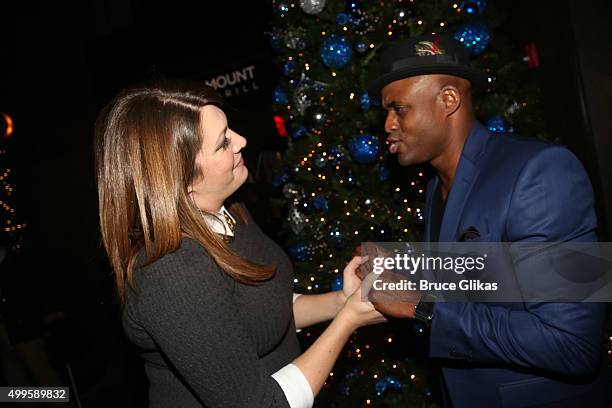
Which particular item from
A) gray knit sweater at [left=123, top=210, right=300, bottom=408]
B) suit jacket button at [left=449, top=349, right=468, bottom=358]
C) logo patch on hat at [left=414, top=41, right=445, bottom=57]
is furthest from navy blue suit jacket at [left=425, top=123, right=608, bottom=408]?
gray knit sweater at [left=123, top=210, right=300, bottom=408]

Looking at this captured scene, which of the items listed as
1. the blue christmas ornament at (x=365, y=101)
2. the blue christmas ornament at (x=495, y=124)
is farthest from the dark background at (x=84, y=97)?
the blue christmas ornament at (x=495, y=124)

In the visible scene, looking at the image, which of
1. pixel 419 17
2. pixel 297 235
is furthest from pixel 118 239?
pixel 419 17

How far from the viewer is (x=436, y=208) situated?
242 cm

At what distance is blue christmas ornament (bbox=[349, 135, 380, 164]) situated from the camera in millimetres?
3266

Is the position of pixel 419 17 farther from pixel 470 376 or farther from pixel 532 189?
pixel 470 376

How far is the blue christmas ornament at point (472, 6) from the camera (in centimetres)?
341

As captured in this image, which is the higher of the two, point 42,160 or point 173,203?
point 42,160

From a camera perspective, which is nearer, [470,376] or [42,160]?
[470,376]

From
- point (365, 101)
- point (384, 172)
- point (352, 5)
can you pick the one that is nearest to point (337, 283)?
point (384, 172)

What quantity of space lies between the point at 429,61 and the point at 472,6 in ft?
5.54

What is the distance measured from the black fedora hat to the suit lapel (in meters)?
0.31

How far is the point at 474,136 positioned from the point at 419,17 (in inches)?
65.8

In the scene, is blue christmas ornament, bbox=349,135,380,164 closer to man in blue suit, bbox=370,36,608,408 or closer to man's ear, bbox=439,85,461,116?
man in blue suit, bbox=370,36,608,408

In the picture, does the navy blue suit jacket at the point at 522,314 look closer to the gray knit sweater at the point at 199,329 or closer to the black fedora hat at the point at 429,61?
the black fedora hat at the point at 429,61
